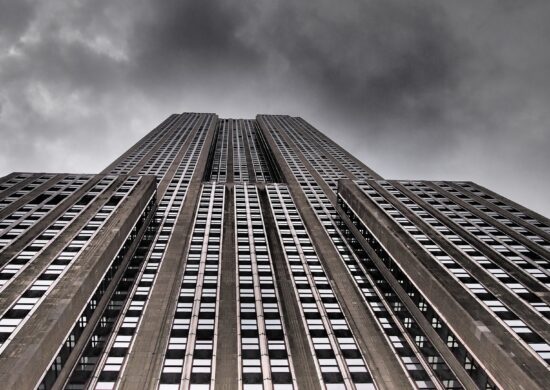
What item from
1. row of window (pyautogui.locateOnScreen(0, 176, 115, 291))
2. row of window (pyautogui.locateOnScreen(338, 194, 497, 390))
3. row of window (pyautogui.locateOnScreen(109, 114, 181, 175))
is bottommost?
row of window (pyautogui.locateOnScreen(338, 194, 497, 390))

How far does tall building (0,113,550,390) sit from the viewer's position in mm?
39625

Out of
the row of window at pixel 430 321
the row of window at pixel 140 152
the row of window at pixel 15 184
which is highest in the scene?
the row of window at pixel 140 152

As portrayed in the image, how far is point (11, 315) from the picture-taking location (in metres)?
39.8

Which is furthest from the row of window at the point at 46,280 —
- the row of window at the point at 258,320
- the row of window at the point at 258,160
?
the row of window at the point at 258,160

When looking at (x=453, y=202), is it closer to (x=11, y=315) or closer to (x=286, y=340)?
(x=286, y=340)

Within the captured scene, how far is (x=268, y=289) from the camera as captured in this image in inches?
2199

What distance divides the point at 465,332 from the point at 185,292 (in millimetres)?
A: 33482

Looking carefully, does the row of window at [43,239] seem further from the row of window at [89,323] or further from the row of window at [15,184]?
the row of window at [15,184]

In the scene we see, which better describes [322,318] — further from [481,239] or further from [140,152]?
[140,152]

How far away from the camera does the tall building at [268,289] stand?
39625mm

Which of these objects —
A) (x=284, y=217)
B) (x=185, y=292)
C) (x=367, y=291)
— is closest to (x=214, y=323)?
(x=185, y=292)

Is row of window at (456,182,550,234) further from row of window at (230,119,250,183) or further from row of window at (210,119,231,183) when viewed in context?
row of window at (210,119,231,183)

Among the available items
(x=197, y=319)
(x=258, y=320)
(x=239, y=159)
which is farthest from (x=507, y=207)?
(x=239, y=159)

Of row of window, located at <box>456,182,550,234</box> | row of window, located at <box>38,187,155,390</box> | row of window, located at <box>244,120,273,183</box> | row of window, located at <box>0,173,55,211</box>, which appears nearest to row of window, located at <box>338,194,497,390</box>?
row of window, located at <box>456,182,550,234</box>
